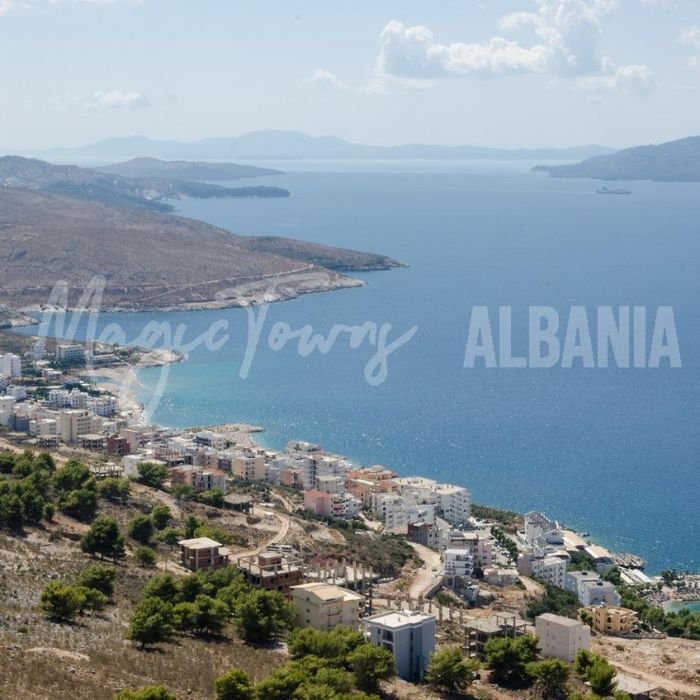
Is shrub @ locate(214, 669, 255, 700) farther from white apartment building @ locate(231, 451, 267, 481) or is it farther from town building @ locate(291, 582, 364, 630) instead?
white apartment building @ locate(231, 451, 267, 481)

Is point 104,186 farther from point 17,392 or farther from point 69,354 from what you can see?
point 17,392

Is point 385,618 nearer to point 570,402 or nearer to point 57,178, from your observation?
point 570,402

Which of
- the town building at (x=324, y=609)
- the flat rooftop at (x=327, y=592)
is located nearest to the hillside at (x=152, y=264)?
the flat rooftop at (x=327, y=592)

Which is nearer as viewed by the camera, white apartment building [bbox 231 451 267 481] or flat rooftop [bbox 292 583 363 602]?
flat rooftop [bbox 292 583 363 602]

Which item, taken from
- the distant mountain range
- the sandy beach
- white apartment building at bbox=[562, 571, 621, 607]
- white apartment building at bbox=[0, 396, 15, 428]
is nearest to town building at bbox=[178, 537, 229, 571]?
white apartment building at bbox=[562, 571, 621, 607]

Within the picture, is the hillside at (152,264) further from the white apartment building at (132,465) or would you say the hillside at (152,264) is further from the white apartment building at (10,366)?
the white apartment building at (132,465)

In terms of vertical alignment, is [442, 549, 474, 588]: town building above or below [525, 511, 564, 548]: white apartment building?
above

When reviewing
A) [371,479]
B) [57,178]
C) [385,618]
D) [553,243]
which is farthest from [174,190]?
[385,618]
